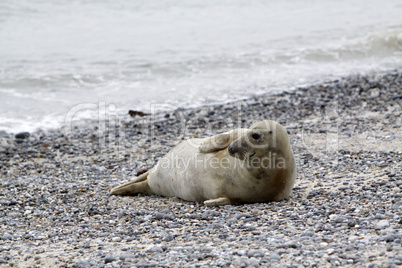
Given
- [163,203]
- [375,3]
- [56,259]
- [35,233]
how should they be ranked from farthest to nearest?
[375,3], [163,203], [35,233], [56,259]

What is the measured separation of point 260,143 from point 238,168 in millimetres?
301

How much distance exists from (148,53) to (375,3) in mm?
14478

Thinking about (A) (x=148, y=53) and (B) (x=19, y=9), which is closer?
(A) (x=148, y=53)

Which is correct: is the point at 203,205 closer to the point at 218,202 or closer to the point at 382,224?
the point at 218,202

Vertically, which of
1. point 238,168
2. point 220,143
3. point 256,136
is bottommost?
point 238,168

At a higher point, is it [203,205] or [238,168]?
[238,168]

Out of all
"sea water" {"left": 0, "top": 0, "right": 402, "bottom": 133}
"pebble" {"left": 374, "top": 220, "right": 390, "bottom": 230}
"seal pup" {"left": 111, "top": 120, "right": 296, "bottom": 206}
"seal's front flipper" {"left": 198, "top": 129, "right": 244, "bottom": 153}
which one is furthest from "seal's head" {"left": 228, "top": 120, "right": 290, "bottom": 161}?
"sea water" {"left": 0, "top": 0, "right": 402, "bottom": 133}

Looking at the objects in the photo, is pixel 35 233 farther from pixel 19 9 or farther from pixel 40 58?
pixel 19 9

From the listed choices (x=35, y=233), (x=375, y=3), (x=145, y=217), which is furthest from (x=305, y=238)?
(x=375, y=3)

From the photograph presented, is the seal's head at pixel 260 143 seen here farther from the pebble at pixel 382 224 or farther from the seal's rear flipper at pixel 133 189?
the seal's rear flipper at pixel 133 189

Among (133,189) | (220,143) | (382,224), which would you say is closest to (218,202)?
(220,143)

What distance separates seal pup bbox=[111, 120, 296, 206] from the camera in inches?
176

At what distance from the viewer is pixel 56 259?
366cm

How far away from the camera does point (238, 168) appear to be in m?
4.60
